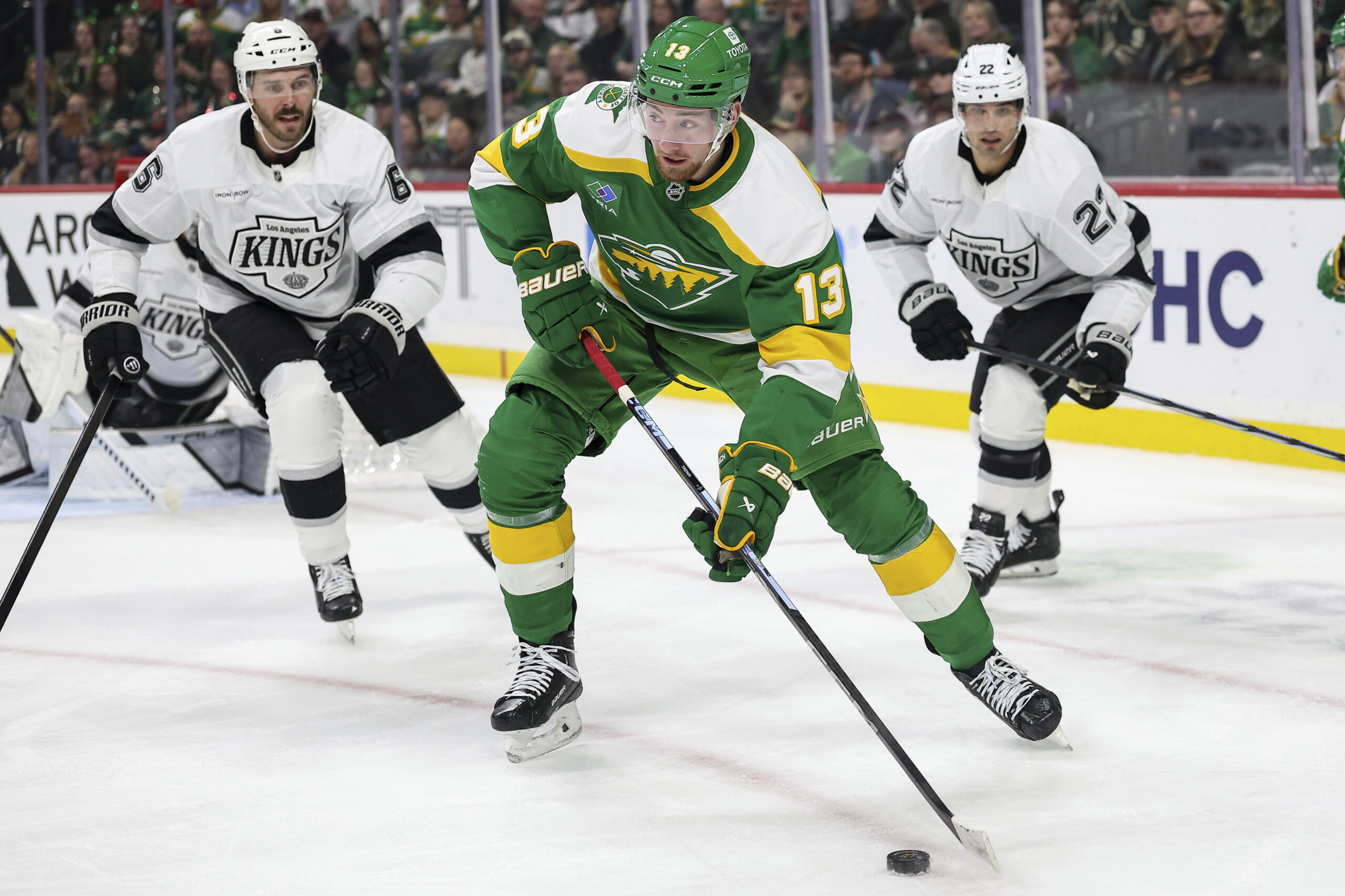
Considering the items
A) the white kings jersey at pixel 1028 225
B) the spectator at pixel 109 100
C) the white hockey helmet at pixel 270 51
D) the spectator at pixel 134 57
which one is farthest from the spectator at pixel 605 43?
the white hockey helmet at pixel 270 51

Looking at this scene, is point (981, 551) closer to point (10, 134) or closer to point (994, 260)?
point (994, 260)

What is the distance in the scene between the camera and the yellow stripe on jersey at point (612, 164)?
2.60 metres

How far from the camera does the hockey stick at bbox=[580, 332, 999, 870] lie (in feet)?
7.48

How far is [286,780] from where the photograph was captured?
267 cm

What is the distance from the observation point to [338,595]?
354 cm

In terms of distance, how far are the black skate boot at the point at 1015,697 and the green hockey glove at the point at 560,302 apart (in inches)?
32.5

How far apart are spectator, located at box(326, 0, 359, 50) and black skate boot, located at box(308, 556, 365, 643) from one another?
6.03m

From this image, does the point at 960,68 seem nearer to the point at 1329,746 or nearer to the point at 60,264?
the point at 1329,746

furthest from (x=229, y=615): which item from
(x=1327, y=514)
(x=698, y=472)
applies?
(x=1327, y=514)

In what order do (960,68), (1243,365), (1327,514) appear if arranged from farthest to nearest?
1. (1243,365)
2. (1327,514)
3. (960,68)

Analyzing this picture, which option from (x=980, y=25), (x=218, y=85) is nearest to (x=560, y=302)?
(x=980, y=25)

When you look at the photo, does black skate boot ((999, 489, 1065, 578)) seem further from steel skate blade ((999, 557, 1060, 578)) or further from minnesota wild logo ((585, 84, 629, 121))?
minnesota wild logo ((585, 84, 629, 121))

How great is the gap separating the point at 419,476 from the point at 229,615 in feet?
5.70

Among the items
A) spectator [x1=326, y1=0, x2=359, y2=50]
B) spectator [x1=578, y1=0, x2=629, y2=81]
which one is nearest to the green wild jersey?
spectator [x1=578, y1=0, x2=629, y2=81]
